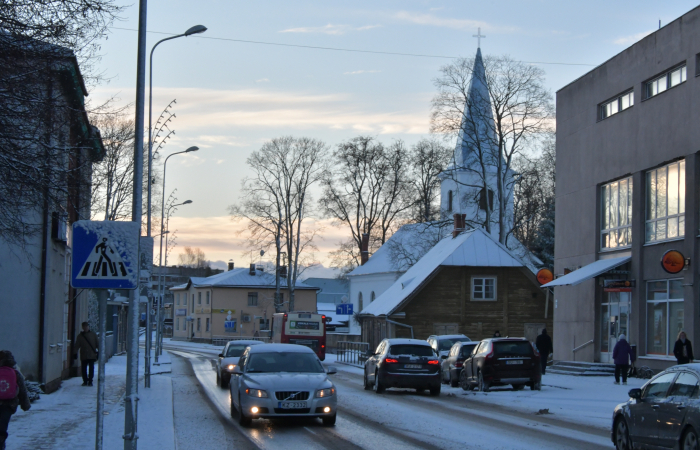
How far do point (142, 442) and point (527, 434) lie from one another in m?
6.25

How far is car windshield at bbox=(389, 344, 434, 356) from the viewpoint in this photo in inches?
905

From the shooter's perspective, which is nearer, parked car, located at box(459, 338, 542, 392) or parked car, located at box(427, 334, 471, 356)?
parked car, located at box(459, 338, 542, 392)

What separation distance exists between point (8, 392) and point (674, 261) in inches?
830

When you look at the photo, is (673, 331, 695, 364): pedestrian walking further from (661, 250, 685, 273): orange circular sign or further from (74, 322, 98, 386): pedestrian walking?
(74, 322, 98, 386): pedestrian walking

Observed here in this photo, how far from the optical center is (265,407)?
1463cm

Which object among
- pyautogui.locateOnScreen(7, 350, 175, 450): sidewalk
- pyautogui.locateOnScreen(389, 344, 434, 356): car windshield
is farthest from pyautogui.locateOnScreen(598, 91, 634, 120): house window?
pyautogui.locateOnScreen(7, 350, 175, 450): sidewalk

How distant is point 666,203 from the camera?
27.3m

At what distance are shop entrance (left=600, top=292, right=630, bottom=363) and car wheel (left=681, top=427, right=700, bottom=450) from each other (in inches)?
798

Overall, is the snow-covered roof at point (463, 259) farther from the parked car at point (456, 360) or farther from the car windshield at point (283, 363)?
the car windshield at point (283, 363)

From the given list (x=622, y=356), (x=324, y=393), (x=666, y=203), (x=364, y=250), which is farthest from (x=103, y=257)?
(x=364, y=250)

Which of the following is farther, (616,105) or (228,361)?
(616,105)

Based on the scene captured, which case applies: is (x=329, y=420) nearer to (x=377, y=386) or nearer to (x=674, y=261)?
(x=377, y=386)


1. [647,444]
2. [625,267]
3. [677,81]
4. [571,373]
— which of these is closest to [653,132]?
[677,81]

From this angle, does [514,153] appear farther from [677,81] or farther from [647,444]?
[647,444]
